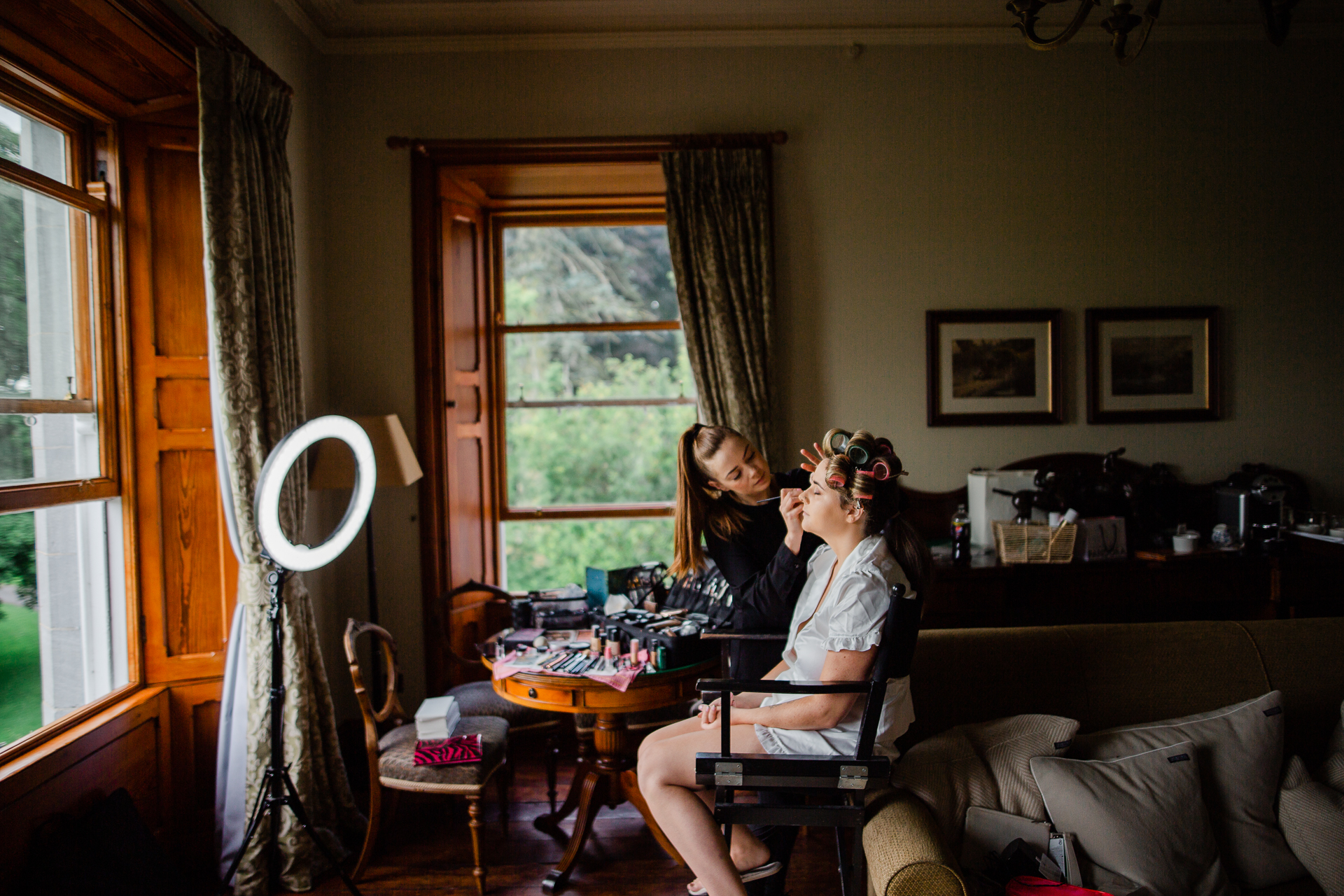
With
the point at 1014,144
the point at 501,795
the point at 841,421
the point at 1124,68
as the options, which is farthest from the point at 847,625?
the point at 1124,68

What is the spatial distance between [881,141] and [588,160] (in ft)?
4.79

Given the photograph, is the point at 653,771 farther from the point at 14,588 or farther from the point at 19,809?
the point at 14,588

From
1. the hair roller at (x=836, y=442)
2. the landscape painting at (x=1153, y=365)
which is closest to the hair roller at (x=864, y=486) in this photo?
the hair roller at (x=836, y=442)

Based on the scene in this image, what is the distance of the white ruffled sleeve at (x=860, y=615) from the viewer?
1964 millimetres

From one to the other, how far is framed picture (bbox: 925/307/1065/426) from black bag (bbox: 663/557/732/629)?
5.31 ft

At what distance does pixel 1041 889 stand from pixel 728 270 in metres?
2.85

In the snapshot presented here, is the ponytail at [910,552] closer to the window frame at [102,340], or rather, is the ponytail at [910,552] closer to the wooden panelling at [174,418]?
the wooden panelling at [174,418]

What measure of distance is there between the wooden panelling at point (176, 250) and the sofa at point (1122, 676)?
2.83m

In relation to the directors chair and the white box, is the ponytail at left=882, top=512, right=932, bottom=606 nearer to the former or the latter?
the directors chair

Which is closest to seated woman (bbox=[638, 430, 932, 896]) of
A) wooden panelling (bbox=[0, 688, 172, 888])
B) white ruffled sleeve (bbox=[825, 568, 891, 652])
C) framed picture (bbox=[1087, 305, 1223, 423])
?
white ruffled sleeve (bbox=[825, 568, 891, 652])

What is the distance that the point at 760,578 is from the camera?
8.59ft

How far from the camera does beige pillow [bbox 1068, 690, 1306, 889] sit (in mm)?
2020

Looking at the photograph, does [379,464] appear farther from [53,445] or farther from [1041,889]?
[1041,889]

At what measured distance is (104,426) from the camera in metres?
2.82
